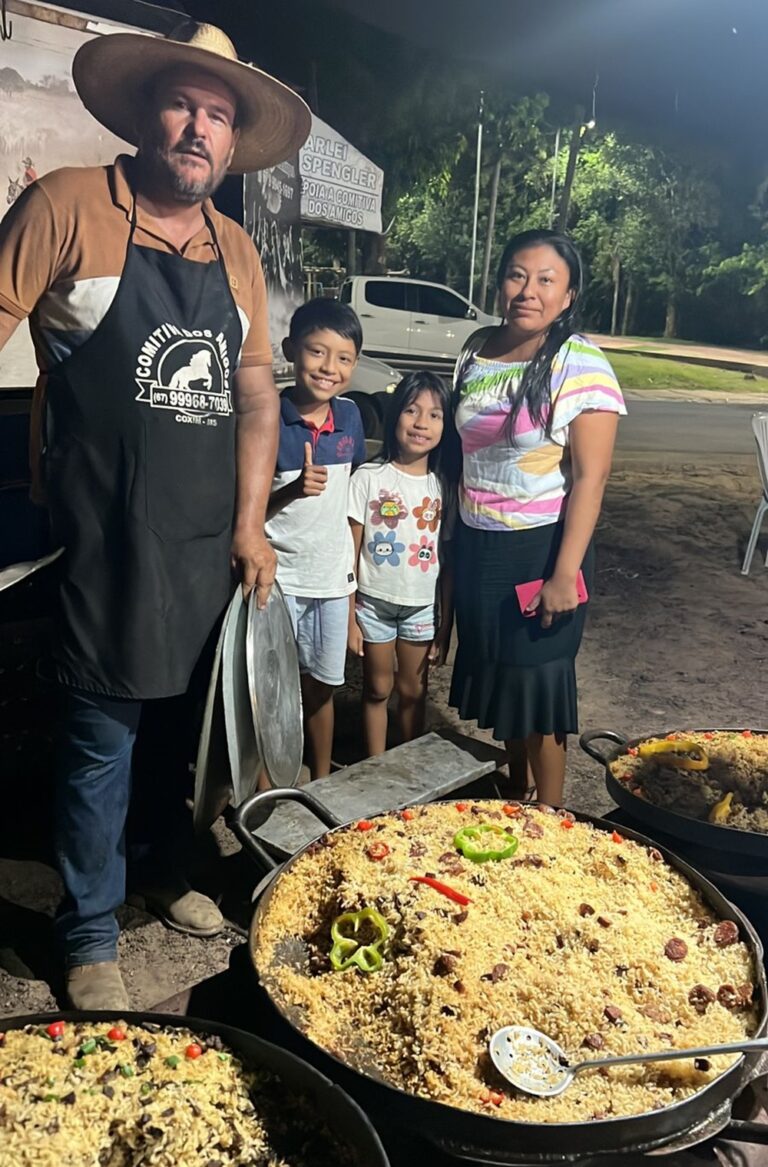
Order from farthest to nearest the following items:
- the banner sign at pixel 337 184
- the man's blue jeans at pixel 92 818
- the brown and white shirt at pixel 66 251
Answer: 1. the banner sign at pixel 337 184
2. the man's blue jeans at pixel 92 818
3. the brown and white shirt at pixel 66 251

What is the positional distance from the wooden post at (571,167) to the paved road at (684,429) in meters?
4.12

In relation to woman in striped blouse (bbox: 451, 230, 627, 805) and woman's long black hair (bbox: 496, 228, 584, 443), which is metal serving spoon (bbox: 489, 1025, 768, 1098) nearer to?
woman in striped blouse (bbox: 451, 230, 627, 805)

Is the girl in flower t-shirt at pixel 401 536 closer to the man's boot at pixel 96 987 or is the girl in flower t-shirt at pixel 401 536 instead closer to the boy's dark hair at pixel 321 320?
the boy's dark hair at pixel 321 320

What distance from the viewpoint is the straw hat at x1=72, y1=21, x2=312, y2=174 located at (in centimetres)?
205

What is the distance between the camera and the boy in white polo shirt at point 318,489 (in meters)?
2.77

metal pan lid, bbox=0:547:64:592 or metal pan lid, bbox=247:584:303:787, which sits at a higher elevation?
metal pan lid, bbox=0:547:64:592

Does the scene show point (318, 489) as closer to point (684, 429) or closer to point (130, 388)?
point (130, 388)

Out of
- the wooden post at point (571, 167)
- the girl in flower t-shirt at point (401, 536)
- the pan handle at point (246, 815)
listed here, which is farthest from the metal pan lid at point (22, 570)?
the wooden post at point (571, 167)

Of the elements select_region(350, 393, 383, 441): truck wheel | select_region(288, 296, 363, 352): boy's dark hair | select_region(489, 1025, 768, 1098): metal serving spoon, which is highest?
select_region(288, 296, 363, 352): boy's dark hair

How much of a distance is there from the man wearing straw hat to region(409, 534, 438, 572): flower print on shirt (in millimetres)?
880

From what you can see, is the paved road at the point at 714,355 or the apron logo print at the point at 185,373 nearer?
the apron logo print at the point at 185,373

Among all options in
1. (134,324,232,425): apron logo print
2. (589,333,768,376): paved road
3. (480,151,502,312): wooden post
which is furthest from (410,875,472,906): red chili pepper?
(589,333,768,376): paved road

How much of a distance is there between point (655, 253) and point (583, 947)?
4.72m

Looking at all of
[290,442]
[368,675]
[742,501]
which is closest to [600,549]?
[742,501]
